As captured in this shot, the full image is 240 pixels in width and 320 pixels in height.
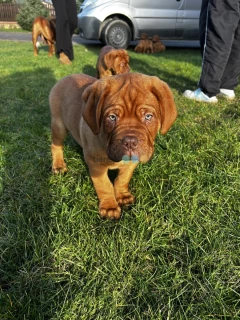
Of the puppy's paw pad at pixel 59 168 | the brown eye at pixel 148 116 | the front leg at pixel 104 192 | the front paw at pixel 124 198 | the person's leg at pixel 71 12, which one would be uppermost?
the person's leg at pixel 71 12

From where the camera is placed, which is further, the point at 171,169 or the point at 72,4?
the point at 72,4

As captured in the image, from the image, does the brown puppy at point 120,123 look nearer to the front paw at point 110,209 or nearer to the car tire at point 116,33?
the front paw at point 110,209

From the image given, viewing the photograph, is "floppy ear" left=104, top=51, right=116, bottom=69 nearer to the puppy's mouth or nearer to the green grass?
the green grass

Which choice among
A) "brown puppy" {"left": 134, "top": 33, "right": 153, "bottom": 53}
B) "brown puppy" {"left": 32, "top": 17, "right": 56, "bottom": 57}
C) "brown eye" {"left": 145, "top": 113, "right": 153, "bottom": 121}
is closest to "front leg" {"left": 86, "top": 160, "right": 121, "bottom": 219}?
"brown eye" {"left": 145, "top": 113, "right": 153, "bottom": 121}

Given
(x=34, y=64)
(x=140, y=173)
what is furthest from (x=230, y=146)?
(x=34, y=64)

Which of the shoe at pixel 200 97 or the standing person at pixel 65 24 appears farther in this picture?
the standing person at pixel 65 24

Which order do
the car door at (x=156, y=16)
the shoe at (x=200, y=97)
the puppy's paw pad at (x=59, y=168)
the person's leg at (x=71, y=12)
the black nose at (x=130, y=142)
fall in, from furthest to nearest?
1. the car door at (x=156, y=16)
2. the person's leg at (x=71, y=12)
3. the shoe at (x=200, y=97)
4. the puppy's paw pad at (x=59, y=168)
5. the black nose at (x=130, y=142)

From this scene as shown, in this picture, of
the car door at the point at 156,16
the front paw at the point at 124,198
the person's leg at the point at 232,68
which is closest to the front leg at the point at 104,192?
the front paw at the point at 124,198

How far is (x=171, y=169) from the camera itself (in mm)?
2965

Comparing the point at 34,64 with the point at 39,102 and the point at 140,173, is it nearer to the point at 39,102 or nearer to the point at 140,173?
the point at 39,102

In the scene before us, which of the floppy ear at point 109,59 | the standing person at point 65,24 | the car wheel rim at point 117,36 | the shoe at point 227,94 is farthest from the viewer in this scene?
the car wheel rim at point 117,36

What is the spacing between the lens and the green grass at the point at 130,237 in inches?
67.3

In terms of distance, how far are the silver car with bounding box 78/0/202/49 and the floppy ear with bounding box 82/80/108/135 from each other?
10.1 meters

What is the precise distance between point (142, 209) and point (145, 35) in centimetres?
1043
